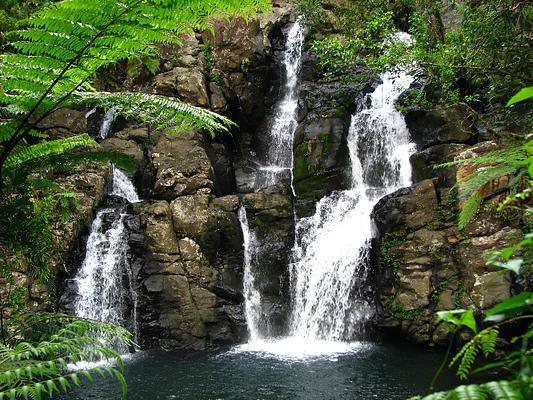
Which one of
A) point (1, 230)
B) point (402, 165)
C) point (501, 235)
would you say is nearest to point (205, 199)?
point (402, 165)

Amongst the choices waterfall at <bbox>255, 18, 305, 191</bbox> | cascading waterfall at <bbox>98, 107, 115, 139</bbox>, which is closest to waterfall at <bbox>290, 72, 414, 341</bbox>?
waterfall at <bbox>255, 18, 305, 191</bbox>

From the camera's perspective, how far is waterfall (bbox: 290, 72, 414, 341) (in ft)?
32.1

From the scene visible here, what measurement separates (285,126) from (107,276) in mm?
7703

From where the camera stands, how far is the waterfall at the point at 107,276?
31.0 ft

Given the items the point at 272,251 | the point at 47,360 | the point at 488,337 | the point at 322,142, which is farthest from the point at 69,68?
the point at 322,142

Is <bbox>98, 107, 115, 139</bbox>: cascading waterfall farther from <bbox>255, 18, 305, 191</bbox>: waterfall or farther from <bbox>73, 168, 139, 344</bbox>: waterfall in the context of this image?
<bbox>255, 18, 305, 191</bbox>: waterfall

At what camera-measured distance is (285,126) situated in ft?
47.8

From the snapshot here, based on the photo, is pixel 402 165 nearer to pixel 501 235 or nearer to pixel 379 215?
pixel 379 215

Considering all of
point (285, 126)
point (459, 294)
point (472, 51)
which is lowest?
point (459, 294)

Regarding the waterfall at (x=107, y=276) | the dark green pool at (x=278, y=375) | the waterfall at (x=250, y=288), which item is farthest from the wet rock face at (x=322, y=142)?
the waterfall at (x=107, y=276)

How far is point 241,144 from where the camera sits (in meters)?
14.9

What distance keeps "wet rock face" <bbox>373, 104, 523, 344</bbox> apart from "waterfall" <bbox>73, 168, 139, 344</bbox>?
5716mm

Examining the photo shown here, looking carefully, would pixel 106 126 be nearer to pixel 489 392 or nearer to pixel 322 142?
pixel 322 142

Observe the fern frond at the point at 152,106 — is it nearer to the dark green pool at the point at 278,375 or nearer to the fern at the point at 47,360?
the fern at the point at 47,360
